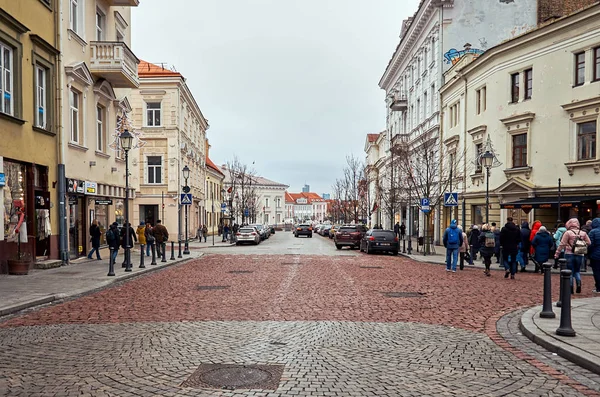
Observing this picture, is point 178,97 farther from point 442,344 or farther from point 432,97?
point 442,344

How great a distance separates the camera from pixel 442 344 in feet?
23.9

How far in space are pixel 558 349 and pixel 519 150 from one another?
21.8 m

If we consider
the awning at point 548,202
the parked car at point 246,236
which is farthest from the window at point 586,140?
the parked car at point 246,236

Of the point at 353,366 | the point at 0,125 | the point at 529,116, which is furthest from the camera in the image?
the point at 529,116

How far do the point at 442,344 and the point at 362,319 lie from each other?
1.94 m

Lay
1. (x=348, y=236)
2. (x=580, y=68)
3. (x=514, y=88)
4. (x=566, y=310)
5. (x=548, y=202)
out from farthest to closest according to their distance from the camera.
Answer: (x=348, y=236), (x=514, y=88), (x=580, y=68), (x=548, y=202), (x=566, y=310)

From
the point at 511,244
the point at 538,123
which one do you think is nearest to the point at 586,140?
the point at 538,123

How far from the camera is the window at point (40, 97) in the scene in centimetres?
1658

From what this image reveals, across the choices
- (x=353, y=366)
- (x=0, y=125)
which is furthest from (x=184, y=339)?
(x=0, y=125)

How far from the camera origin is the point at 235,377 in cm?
563

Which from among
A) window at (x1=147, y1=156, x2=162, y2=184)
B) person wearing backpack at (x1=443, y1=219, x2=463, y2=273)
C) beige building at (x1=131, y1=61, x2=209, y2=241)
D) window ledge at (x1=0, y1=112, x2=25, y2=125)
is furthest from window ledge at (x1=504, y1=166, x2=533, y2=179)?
window at (x1=147, y1=156, x2=162, y2=184)

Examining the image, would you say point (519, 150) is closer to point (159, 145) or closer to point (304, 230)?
point (159, 145)

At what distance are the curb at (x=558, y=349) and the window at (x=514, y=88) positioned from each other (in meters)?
20.8

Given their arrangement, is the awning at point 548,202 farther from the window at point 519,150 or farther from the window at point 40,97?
Answer: the window at point 40,97
